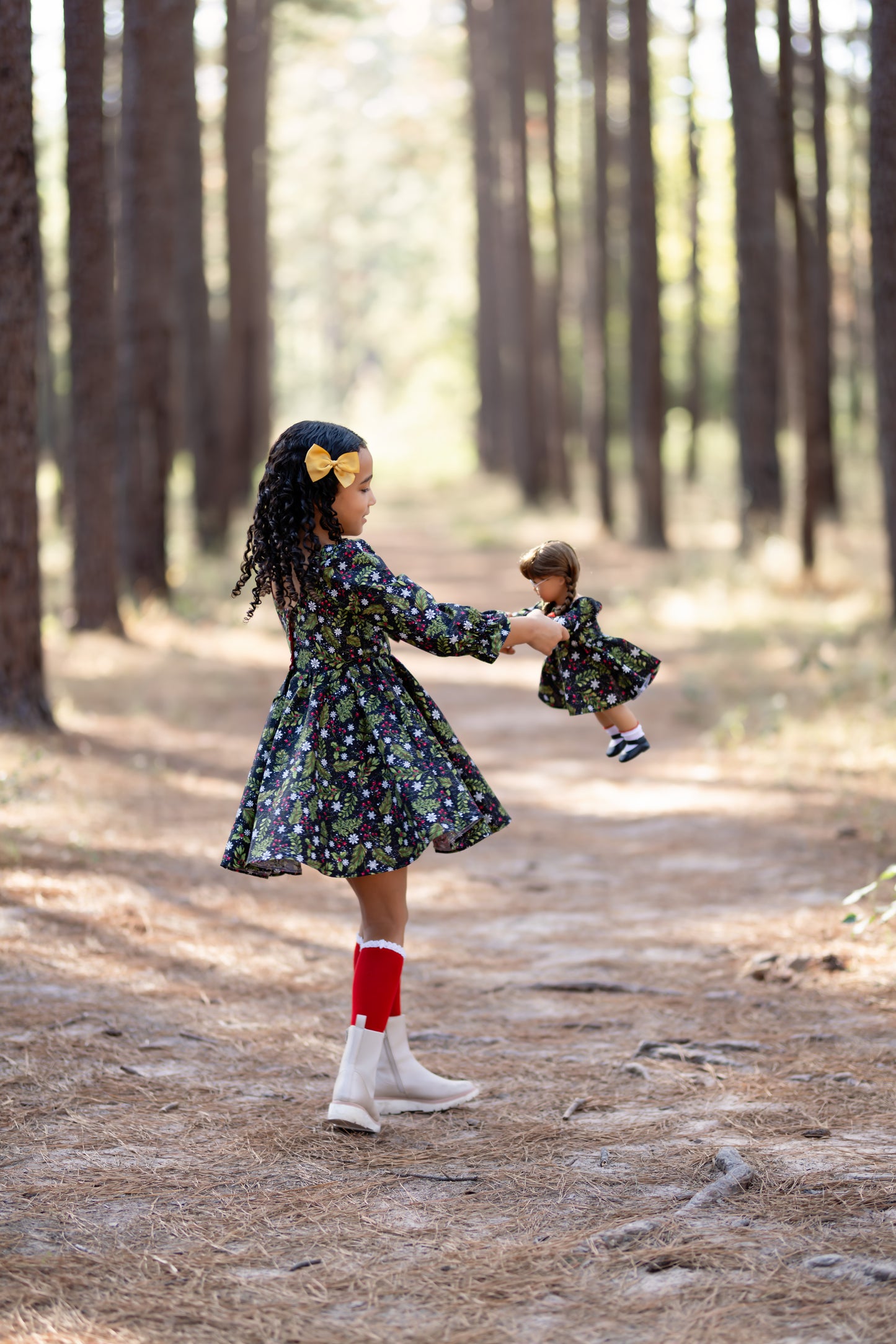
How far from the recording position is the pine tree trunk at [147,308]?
579 inches

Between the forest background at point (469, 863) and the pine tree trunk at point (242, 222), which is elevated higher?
the pine tree trunk at point (242, 222)

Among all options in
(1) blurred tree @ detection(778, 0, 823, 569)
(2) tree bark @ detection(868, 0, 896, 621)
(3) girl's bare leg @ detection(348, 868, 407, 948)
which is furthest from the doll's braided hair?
(1) blurred tree @ detection(778, 0, 823, 569)

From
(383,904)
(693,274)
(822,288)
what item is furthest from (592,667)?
(693,274)

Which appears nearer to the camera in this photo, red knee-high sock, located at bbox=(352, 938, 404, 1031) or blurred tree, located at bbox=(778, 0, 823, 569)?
red knee-high sock, located at bbox=(352, 938, 404, 1031)

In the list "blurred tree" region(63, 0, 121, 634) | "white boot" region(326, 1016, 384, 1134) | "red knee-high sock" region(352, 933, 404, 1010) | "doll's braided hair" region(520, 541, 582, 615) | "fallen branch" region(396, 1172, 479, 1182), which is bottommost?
"fallen branch" region(396, 1172, 479, 1182)

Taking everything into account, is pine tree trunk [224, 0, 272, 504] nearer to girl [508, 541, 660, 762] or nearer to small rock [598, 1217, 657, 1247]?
girl [508, 541, 660, 762]

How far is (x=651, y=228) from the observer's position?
66.4ft

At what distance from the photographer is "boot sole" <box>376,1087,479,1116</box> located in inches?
171

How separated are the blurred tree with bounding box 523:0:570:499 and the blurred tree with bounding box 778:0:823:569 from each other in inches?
428

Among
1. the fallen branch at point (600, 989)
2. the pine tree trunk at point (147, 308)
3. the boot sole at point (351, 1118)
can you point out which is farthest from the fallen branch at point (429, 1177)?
the pine tree trunk at point (147, 308)

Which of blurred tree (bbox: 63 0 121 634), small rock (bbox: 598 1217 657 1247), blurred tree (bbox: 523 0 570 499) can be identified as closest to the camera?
small rock (bbox: 598 1217 657 1247)

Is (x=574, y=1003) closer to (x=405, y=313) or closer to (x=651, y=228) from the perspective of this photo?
(x=651, y=228)

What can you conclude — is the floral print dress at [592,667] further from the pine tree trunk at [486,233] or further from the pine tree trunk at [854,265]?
the pine tree trunk at [486,233]

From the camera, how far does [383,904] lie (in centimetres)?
414
